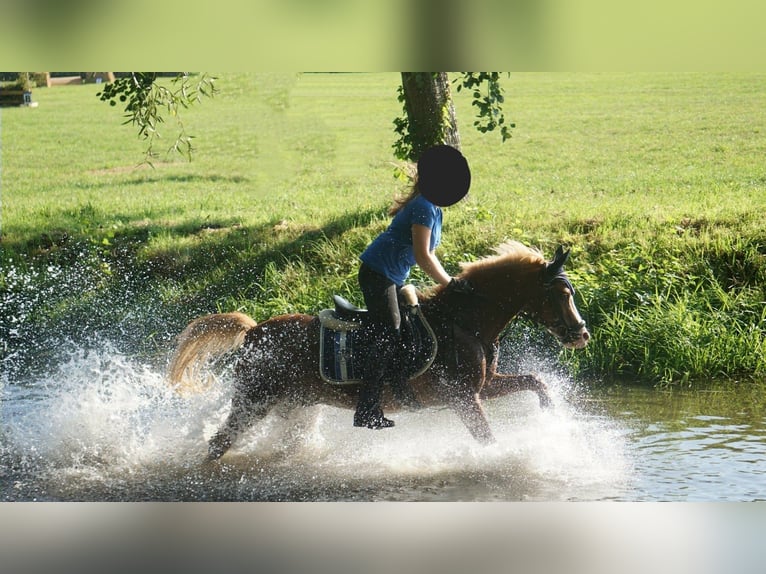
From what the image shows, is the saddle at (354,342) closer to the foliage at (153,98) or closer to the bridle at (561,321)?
the bridle at (561,321)

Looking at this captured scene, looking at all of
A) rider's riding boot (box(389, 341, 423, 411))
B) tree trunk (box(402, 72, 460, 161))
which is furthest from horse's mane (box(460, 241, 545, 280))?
tree trunk (box(402, 72, 460, 161))

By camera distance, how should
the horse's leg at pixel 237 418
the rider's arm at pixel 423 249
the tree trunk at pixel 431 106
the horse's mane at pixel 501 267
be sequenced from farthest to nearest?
the tree trunk at pixel 431 106, the horse's leg at pixel 237 418, the horse's mane at pixel 501 267, the rider's arm at pixel 423 249

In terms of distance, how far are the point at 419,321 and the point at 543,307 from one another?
0.64m

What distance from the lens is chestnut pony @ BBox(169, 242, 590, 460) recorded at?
201 inches

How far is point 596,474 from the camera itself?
5457 millimetres

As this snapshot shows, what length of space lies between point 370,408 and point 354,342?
360 mm

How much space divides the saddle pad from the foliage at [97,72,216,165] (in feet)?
6.99

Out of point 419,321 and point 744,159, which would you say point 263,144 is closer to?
point 419,321

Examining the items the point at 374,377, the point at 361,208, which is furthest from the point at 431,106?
the point at 374,377

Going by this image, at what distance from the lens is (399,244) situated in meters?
5.05

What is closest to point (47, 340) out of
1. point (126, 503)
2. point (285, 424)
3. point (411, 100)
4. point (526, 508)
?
point (126, 503)

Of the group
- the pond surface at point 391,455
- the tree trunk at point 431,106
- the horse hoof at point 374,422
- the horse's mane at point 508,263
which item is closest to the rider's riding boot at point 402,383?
the horse hoof at point 374,422

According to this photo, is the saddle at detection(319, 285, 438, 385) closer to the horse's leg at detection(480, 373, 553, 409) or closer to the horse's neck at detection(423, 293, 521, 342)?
the horse's neck at detection(423, 293, 521, 342)

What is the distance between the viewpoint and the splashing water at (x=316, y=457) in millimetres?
5375
